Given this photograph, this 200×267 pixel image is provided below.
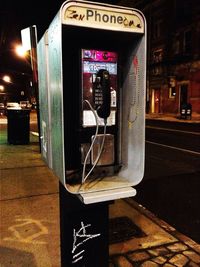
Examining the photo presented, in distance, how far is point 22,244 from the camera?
A: 3.28 m

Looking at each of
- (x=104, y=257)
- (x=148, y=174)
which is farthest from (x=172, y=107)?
(x=104, y=257)

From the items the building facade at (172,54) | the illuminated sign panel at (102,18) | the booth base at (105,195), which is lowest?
the booth base at (105,195)

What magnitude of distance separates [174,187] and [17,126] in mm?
5819

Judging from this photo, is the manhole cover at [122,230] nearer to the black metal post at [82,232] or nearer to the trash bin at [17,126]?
the black metal post at [82,232]

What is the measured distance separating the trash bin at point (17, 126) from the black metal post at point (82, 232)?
7.75 m

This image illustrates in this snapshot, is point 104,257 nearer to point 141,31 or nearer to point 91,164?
point 91,164

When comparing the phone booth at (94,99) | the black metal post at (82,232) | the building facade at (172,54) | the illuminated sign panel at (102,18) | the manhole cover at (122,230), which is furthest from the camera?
the building facade at (172,54)

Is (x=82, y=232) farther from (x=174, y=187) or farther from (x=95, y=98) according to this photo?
(x=174, y=187)

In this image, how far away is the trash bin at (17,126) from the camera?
31.8 feet

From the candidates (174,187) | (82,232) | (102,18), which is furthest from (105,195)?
(174,187)

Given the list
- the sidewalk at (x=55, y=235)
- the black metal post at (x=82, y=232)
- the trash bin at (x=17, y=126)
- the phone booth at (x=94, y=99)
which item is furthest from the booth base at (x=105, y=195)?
the trash bin at (x=17, y=126)

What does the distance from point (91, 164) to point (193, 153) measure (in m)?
6.72

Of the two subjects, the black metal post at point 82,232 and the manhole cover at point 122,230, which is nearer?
the black metal post at point 82,232

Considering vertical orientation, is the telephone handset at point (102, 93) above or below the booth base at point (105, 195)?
above
